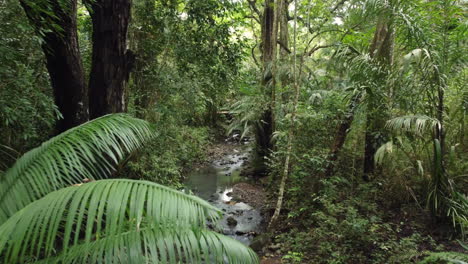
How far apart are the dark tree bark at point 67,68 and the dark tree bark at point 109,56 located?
179 millimetres

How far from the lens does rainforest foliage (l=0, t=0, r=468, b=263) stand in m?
1.32

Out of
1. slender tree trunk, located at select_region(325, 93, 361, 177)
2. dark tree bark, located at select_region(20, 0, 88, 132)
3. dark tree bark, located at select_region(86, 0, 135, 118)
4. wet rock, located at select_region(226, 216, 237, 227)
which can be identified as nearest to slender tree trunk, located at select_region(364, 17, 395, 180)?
slender tree trunk, located at select_region(325, 93, 361, 177)

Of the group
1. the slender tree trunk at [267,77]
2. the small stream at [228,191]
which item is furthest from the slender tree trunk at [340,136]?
the slender tree trunk at [267,77]

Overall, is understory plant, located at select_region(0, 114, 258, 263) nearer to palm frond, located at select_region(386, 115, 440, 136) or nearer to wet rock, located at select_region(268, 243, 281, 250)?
palm frond, located at select_region(386, 115, 440, 136)

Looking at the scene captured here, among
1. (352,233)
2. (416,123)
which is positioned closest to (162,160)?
(352,233)

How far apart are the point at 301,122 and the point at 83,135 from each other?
3565mm

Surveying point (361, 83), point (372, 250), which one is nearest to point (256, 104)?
point (361, 83)

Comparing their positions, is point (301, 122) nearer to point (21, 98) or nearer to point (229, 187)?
point (229, 187)

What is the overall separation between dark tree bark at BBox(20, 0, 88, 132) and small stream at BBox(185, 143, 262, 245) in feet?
6.87

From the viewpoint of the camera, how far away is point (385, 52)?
13.9 feet

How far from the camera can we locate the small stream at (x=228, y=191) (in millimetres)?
4527

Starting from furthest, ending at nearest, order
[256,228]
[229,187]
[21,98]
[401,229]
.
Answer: [229,187] < [256,228] < [401,229] < [21,98]

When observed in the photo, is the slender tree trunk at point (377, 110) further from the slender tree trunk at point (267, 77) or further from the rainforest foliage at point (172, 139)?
the slender tree trunk at point (267, 77)

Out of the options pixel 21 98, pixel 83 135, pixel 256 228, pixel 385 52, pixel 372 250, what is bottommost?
pixel 256 228
